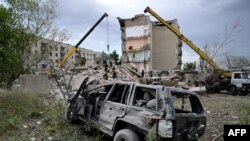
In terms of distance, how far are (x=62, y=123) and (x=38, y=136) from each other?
872mm

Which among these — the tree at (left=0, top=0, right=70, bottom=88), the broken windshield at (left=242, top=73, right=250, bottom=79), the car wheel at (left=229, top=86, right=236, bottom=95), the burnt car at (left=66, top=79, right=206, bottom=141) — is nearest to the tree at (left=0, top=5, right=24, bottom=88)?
the tree at (left=0, top=0, right=70, bottom=88)

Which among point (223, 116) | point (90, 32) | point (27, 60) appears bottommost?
point (223, 116)

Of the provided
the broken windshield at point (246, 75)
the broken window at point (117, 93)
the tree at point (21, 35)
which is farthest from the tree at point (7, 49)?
the broken windshield at point (246, 75)

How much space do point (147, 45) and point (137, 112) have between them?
116 feet

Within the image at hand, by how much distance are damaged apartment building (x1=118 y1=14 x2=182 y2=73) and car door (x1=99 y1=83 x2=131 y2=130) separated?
28.4 m

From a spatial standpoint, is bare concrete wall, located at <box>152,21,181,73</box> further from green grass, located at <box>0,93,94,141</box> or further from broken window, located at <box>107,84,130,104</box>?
broken window, located at <box>107,84,130,104</box>

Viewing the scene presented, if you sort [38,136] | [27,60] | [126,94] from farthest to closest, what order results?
[27,60] → [38,136] → [126,94]

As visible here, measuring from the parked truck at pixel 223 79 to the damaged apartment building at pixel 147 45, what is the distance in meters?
7.81

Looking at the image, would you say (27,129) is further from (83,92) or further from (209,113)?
(209,113)

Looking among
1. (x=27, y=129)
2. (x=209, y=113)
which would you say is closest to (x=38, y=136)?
(x=27, y=129)

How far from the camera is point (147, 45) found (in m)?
40.7

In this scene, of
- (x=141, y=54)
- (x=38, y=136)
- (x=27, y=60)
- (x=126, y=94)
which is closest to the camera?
(x=126, y=94)

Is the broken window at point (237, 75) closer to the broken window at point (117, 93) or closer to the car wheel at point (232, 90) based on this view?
the car wheel at point (232, 90)

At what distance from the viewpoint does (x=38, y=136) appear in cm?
786
